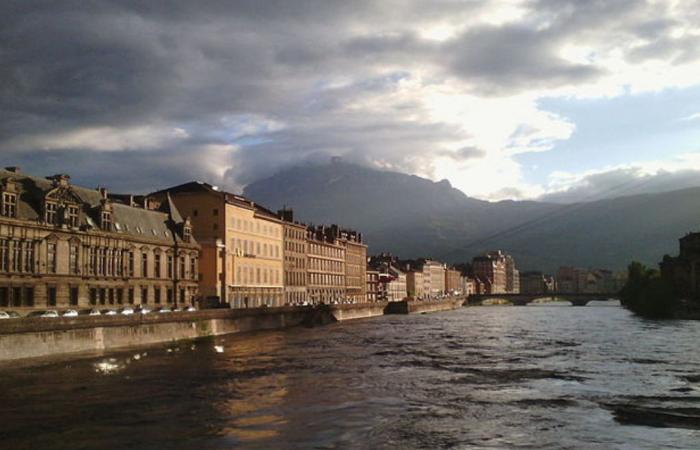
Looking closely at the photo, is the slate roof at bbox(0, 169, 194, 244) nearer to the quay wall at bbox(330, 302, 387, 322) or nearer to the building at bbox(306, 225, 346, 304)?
the quay wall at bbox(330, 302, 387, 322)

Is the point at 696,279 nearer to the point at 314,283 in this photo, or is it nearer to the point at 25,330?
the point at 314,283

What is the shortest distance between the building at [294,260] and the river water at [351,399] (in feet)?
243

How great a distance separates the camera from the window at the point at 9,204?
61.6m

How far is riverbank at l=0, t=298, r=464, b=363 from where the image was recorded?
166ft

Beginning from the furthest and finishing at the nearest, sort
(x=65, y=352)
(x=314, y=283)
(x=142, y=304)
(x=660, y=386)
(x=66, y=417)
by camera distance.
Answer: (x=314, y=283) < (x=142, y=304) < (x=65, y=352) < (x=660, y=386) < (x=66, y=417)

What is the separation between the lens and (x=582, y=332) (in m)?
89.6

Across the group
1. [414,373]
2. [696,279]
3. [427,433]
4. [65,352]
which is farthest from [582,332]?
[696,279]

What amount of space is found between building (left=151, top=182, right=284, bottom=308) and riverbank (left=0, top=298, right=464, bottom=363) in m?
8.76

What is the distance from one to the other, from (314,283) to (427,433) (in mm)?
129173

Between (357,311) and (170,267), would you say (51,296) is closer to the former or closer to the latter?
(170,267)

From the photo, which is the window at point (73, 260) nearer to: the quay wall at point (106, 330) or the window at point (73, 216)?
the window at point (73, 216)

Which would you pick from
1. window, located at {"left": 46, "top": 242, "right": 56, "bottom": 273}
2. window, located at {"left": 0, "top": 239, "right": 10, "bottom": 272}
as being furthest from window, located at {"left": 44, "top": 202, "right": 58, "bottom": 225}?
window, located at {"left": 0, "top": 239, "right": 10, "bottom": 272}

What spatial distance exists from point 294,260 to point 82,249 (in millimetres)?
71968

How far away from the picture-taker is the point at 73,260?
69.9m
